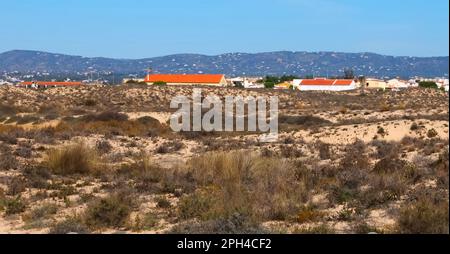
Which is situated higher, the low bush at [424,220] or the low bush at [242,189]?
the low bush at [424,220]

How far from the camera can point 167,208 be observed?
10.4 metres

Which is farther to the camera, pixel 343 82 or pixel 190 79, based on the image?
pixel 190 79

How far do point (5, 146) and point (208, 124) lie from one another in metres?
19.4

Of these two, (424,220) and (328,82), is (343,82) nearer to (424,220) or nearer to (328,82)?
(328,82)

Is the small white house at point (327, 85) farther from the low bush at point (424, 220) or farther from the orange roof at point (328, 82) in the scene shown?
the low bush at point (424, 220)

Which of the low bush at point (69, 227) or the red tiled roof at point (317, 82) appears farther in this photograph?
the red tiled roof at point (317, 82)

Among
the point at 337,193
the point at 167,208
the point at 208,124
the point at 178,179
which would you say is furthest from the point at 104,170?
the point at 208,124

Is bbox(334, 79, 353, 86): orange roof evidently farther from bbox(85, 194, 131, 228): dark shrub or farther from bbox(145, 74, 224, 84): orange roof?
bbox(85, 194, 131, 228): dark shrub

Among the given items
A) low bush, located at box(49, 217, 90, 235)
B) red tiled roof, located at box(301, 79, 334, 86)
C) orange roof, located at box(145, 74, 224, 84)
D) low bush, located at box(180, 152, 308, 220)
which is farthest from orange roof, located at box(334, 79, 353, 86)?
low bush, located at box(49, 217, 90, 235)

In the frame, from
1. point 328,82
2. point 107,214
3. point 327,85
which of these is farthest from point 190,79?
point 107,214

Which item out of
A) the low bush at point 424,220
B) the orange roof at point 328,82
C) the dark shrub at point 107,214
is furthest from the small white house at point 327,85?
the low bush at point 424,220

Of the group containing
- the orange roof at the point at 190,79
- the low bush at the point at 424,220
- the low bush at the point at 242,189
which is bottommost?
the orange roof at the point at 190,79
